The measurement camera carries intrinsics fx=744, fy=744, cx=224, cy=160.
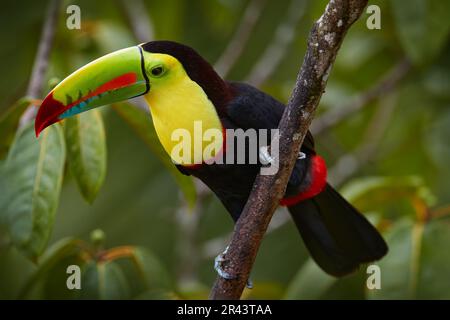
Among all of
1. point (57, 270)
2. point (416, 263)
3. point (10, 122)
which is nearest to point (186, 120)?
point (10, 122)

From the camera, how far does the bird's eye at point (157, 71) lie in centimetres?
224

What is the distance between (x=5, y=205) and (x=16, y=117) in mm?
324

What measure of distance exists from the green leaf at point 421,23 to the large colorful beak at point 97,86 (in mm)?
1340

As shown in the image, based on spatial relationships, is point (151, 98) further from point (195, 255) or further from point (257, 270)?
point (257, 270)

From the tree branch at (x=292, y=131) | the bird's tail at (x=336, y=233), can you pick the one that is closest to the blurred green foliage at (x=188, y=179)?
the bird's tail at (x=336, y=233)

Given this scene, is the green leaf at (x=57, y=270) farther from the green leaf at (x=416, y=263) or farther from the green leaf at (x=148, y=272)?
the green leaf at (x=416, y=263)

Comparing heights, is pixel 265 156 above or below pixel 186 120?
below

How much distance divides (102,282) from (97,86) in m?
0.80

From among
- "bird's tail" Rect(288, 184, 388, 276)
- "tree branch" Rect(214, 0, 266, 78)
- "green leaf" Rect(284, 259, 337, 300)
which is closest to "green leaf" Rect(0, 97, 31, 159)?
"bird's tail" Rect(288, 184, 388, 276)

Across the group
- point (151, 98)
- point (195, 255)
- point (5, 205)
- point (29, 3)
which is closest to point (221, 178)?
point (151, 98)

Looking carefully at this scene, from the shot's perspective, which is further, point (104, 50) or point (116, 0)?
point (116, 0)

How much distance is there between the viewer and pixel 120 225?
16.6ft

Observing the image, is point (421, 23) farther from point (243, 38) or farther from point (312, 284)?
point (312, 284)

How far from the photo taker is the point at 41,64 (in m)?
2.91
